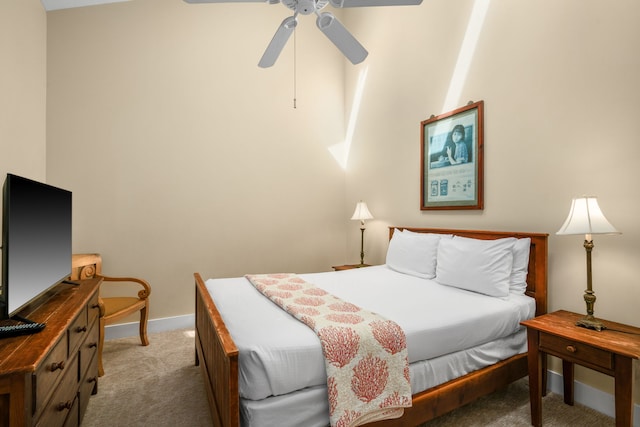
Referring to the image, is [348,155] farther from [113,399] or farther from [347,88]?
[113,399]

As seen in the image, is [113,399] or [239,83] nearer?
[113,399]

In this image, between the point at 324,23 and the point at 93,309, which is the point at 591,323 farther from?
the point at 93,309

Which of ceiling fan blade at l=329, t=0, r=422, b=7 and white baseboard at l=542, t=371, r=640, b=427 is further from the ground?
ceiling fan blade at l=329, t=0, r=422, b=7

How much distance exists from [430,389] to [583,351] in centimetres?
76

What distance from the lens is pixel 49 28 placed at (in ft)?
9.37

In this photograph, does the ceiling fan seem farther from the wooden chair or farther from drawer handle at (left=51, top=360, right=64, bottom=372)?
the wooden chair

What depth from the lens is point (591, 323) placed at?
1678 mm

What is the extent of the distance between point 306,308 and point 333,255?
251cm

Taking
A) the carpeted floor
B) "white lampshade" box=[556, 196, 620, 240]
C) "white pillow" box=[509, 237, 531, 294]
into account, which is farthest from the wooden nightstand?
"white lampshade" box=[556, 196, 620, 240]

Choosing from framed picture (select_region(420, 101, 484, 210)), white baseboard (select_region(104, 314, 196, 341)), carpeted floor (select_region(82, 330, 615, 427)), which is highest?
framed picture (select_region(420, 101, 484, 210))

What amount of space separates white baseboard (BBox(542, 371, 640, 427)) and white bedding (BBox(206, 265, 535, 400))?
1.62 feet

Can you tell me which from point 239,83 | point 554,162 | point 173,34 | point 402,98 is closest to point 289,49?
point 239,83

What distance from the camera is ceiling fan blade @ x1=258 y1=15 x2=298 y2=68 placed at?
2.03 metres

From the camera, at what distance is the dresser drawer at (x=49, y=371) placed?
1.08 meters
